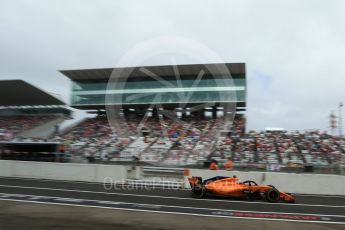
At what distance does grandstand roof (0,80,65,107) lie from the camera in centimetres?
3584

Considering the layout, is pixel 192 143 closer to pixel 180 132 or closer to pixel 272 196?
pixel 180 132

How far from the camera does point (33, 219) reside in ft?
29.2

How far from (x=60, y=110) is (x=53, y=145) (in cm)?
1659

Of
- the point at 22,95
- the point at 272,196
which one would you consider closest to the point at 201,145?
the point at 272,196

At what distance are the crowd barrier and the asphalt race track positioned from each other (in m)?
2.28

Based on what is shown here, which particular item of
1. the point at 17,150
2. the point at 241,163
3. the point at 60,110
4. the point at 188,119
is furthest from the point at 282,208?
the point at 60,110

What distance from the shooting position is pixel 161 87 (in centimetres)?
3756

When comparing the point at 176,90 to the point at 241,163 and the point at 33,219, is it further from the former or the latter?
the point at 33,219

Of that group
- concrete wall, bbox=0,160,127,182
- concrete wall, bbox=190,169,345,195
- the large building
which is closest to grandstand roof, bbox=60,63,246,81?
the large building

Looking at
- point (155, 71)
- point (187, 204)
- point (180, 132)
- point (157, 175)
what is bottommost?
point (187, 204)

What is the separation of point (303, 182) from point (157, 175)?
666 cm

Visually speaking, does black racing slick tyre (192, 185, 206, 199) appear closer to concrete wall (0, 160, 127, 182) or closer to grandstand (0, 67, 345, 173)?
grandstand (0, 67, 345, 173)

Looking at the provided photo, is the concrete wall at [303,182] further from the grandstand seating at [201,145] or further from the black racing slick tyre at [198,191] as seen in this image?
the black racing slick tyre at [198,191]

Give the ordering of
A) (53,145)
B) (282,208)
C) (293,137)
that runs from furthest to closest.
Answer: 1. (293,137)
2. (53,145)
3. (282,208)
